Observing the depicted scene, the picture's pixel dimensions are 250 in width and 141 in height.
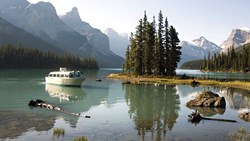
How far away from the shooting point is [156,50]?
359ft

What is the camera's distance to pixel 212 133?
25.6 metres

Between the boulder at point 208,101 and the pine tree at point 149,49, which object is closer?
the boulder at point 208,101

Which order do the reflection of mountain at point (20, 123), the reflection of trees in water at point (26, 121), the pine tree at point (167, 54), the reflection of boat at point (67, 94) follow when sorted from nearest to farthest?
1. the reflection of mountain at point (20, 123)
2. the reflection of trees in water at point (26, 121)
3. the reflection of boat at point (67, 94)
4. the pine tree at point (167, 54)

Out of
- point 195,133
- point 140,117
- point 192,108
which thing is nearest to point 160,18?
point 192,108

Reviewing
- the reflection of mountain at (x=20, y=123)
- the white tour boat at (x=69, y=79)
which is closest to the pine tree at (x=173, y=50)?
the white tour boat at (x=69, y=79)

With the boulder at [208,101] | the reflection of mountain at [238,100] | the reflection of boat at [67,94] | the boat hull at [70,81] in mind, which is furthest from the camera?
the boat hull at [70,81]

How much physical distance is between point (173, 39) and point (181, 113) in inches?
3033

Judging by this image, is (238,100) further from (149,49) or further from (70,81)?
(149,49)

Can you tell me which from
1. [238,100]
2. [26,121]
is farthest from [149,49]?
[26,121]

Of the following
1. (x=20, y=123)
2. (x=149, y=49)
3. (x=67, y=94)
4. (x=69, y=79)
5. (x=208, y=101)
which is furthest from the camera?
(x=149, y=49)

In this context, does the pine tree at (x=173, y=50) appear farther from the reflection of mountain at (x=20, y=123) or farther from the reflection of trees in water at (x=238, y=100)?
the reflection of mountain at (x=20, y=123)

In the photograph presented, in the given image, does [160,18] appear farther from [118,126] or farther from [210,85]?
[118,126]

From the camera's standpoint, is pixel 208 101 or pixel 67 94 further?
pixel 67 94

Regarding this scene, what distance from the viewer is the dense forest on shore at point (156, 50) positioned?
108250 millimetres
